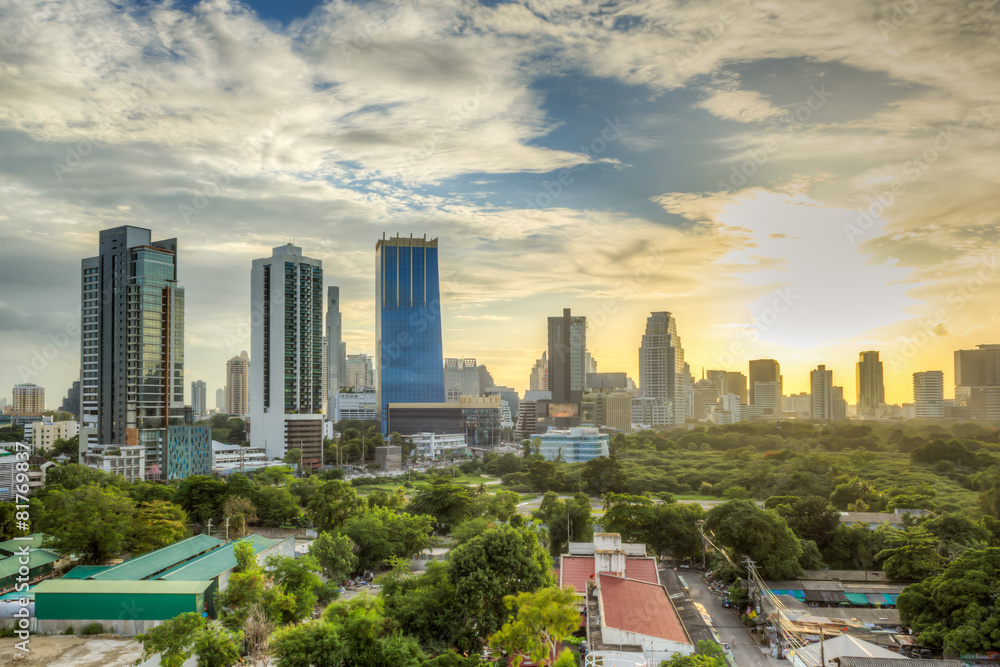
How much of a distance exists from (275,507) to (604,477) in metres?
19.8

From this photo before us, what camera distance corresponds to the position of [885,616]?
18.2 meters

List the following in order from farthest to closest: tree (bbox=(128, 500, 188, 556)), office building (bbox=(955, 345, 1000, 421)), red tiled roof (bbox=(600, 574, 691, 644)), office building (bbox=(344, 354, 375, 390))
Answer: office building (bbox=(344, 354, 375, 390)) → office building (bbox=(955, 345, 1000, 421)) → tree (bbox=(128, 500, 188, 556)) → red tiled roof (bbox=(600, 574, 691, 644))

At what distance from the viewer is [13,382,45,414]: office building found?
78.9 metres

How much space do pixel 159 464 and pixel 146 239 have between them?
13445mm

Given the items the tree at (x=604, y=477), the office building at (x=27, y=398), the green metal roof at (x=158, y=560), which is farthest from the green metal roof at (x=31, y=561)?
the office building at (x=27, y=398)

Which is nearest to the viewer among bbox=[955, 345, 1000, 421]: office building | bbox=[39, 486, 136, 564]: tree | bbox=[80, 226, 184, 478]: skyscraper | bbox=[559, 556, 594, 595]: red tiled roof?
bbox=[559, 556, 594, 595]: red tiled roof

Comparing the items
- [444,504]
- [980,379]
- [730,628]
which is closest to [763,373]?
[980,379]

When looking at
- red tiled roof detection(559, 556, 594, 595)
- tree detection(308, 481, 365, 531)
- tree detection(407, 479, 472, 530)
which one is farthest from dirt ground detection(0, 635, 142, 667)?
tree detection(407, 479, 472, 530)

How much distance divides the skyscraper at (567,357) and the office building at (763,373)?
117 feet

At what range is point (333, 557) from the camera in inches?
770

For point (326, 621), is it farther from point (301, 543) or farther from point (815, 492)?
point (815, 492)

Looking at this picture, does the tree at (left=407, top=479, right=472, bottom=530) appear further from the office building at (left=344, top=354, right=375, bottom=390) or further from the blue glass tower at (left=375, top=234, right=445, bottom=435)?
the office building at (left=344, top=354, right=375, bottom=390)

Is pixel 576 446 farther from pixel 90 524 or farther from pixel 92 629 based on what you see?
A: pixel 92 629

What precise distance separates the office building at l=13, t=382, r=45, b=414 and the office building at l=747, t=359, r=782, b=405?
11260 cm
